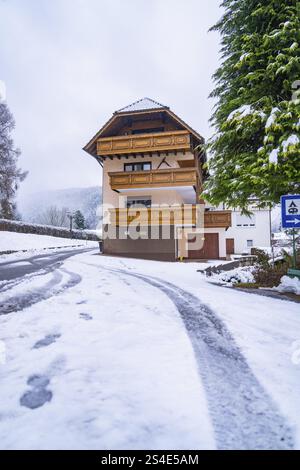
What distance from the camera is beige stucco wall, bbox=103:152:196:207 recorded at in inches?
821

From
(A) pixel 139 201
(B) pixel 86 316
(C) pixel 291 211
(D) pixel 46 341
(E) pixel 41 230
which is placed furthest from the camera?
(E) pixel 41 230

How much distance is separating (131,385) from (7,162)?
81.4 ft

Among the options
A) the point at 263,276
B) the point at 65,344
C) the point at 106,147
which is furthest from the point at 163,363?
the point at 106,147

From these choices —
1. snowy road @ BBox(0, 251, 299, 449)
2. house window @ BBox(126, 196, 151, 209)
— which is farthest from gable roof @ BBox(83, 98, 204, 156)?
snowy road @ BBox(0, 251, 299, 449)

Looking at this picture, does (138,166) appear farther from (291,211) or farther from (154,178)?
(291,211)

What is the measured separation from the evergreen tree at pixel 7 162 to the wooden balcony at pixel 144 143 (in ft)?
27.0

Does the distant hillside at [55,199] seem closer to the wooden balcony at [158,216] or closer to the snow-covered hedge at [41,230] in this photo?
the snow-covered hedge at [41,230]

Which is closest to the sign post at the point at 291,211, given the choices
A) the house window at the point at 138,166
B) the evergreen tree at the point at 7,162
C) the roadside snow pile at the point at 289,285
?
the roadside snow pile at the point at 289,285

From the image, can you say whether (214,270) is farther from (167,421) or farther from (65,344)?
(167,421)

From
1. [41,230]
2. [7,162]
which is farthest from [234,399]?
[41,230]

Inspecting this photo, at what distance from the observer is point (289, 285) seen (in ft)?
22.8

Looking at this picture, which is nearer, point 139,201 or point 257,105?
point 257,105

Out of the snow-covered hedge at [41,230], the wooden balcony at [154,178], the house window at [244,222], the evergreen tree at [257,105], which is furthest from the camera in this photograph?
the house window at [244,222]

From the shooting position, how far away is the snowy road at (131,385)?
70.1 inches
